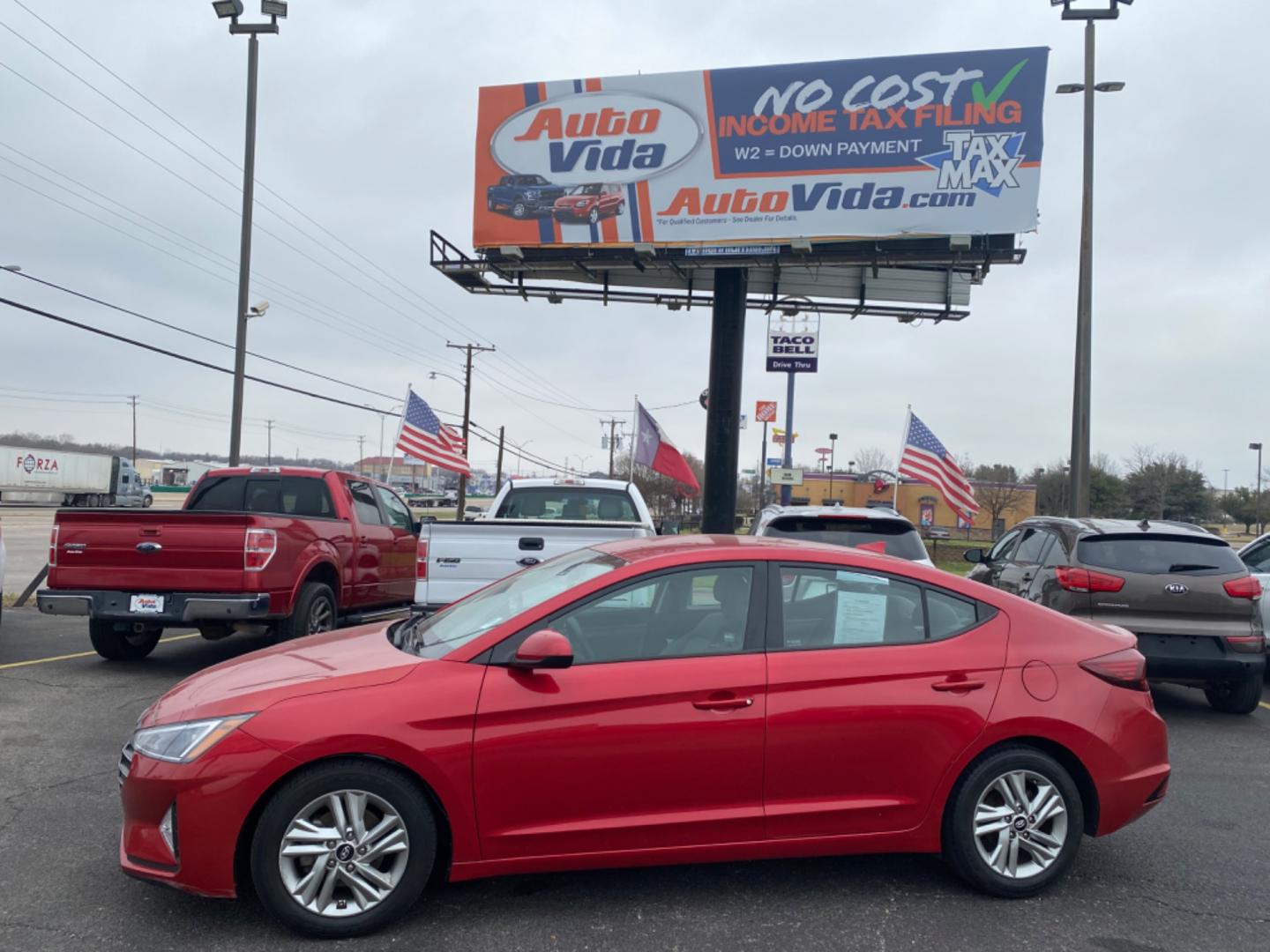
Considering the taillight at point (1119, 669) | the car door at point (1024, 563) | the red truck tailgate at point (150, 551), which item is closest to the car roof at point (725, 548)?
the taillight at point (1119, 669)

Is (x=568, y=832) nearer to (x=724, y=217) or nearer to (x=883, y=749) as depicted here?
(x=883, y=749)

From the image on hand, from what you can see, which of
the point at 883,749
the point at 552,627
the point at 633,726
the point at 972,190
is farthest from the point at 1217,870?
the point at 972,190

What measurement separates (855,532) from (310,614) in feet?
15.9

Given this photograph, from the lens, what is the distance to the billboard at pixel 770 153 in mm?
16938

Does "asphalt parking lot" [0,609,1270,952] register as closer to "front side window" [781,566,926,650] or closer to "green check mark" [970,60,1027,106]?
"front side window" [781,566,926,650]

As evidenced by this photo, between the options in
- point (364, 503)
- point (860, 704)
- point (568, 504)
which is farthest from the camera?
point (364, 503)

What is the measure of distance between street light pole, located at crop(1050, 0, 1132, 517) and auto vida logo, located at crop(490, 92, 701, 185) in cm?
683

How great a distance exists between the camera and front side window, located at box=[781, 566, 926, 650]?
13.1 ft

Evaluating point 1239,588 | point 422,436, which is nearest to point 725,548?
point 1239,588

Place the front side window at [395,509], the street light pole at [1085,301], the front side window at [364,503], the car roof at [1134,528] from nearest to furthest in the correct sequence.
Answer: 1. the car roof at [1134,528]
2. the front side window at [364,503]
3. the front side window at [395,509]
4. the street light pole at [1085,301]

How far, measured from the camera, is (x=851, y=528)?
25.3 ft

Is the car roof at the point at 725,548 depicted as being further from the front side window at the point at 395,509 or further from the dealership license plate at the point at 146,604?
the front side window at the point at 395,509

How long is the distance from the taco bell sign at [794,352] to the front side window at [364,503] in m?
13.6

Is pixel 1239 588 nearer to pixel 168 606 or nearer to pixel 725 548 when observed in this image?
pixel 725 548
